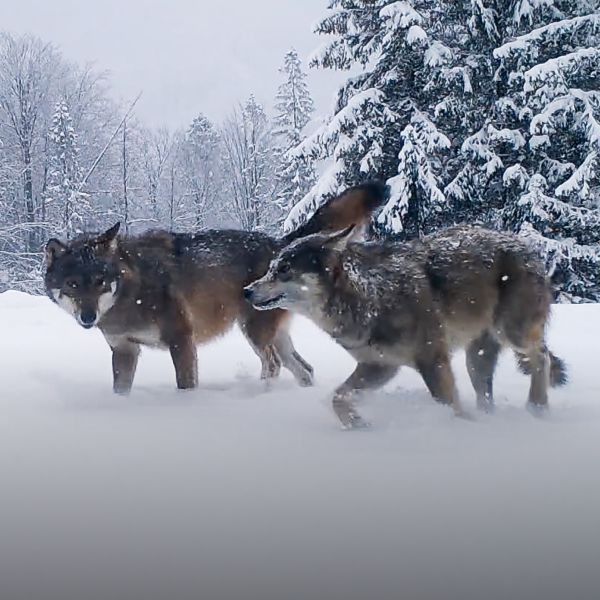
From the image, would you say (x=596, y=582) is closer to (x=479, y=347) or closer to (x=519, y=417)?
(x=519, y=417)

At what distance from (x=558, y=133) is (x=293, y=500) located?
14826 millimetres

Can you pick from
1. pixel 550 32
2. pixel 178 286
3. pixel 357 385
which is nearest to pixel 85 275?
pixel 178 286

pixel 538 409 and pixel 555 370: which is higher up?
pixel 555 370

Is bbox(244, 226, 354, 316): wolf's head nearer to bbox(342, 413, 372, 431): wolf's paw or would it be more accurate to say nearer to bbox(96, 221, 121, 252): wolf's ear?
bbox(342, 413, 372, 431): wolf's paw

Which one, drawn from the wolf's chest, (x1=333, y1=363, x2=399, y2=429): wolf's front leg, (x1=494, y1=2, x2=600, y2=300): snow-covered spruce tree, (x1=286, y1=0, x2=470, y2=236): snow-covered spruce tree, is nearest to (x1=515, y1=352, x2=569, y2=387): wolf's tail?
(x1=333, y1=363, x2=399, y2=429): wolf's front leg

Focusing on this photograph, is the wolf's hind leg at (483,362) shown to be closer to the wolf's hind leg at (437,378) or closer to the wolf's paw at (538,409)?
the wolf's paw at (538,409)

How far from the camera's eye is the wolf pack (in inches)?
156

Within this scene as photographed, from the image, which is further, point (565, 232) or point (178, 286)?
point (565, 232)

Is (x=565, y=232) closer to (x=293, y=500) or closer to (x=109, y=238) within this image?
(x=109, y=238)

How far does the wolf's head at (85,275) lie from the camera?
188 inches

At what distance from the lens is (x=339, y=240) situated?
13.4 ft

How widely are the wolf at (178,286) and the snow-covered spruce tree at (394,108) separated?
9365 millimetres

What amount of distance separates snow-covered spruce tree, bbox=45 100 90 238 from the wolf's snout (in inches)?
570

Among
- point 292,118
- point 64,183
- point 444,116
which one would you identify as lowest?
point 64,183
